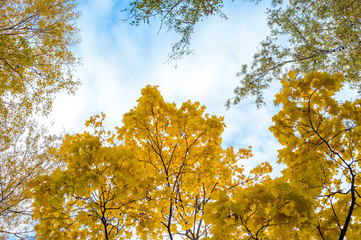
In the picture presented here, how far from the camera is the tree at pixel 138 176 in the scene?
2.51 meters

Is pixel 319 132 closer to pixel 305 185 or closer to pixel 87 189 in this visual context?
pixel 305 185

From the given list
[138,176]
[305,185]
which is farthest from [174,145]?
[305,185]

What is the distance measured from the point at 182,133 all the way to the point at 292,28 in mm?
5408

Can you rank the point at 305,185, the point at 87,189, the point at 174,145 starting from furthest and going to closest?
the point at 174,145
the point at 87,189
the point at 305,185

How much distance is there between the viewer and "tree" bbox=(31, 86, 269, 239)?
8.22 ft

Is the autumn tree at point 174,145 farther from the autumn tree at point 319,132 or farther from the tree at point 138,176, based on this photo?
the autumn tree at point 319,132

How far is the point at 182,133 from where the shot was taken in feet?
12.1

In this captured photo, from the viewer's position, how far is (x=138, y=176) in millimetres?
2848

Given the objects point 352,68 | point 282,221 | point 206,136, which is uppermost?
point 352,68

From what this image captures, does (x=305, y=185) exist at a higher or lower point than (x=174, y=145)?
lower

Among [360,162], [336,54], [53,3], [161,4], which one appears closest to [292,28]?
[336,54]

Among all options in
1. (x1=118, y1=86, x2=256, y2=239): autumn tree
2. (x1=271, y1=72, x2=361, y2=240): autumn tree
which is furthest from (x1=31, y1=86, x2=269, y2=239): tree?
(x1=271, y1=72, x2=361, y2=240): autumn tree

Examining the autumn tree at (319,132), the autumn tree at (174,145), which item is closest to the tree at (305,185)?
the autumn tree at (319,132)

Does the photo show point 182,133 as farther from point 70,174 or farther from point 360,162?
point 360,162
